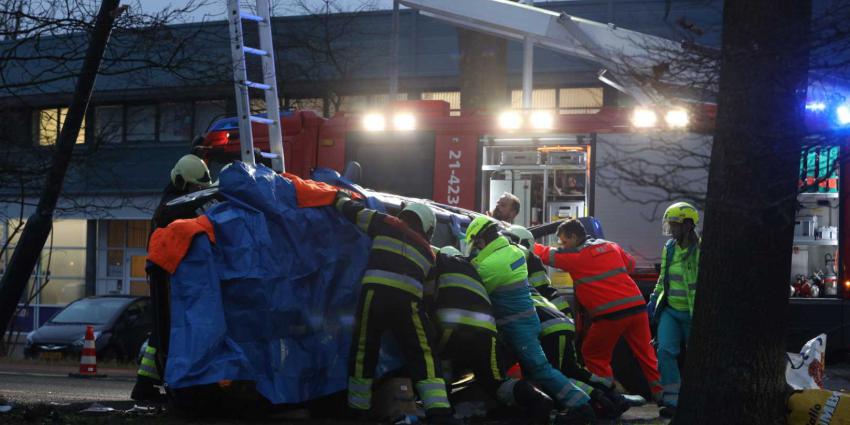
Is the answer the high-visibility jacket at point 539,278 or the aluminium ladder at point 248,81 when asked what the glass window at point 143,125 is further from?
the high-visibility jacket at point 539,278

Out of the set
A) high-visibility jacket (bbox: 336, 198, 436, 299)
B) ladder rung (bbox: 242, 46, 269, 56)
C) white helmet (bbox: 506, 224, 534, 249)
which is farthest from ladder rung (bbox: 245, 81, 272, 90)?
high-visibility jacket (bbox: 336, 198, 436, 299)

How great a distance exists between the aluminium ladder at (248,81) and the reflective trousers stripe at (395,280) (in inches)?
112

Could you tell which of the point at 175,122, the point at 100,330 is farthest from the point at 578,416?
the point at 175,122

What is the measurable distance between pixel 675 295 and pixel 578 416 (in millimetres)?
1543

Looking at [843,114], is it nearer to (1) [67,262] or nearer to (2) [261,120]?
(2) [261,120]

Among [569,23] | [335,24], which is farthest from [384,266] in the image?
[335,24]

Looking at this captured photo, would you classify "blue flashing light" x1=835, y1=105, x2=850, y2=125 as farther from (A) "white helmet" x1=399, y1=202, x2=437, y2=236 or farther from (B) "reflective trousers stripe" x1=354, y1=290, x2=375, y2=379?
(B) "reflective trousers stripe" x1=354, y1=290, x2=375, y2=379

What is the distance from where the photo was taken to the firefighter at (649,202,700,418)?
9.44 metres

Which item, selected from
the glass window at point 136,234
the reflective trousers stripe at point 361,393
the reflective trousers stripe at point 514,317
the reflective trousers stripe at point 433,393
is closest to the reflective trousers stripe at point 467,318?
the reflective trousers stripe at point 514,317

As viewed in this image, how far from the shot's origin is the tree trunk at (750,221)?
616 cm

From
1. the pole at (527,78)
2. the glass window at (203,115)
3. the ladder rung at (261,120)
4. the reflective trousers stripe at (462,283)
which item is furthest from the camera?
the glass window at (203,115)

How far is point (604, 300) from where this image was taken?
978 cm

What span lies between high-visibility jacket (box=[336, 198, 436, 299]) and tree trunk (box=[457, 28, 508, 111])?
9.34 m

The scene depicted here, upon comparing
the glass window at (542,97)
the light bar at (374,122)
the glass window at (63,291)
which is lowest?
the glass window at (63,291)
